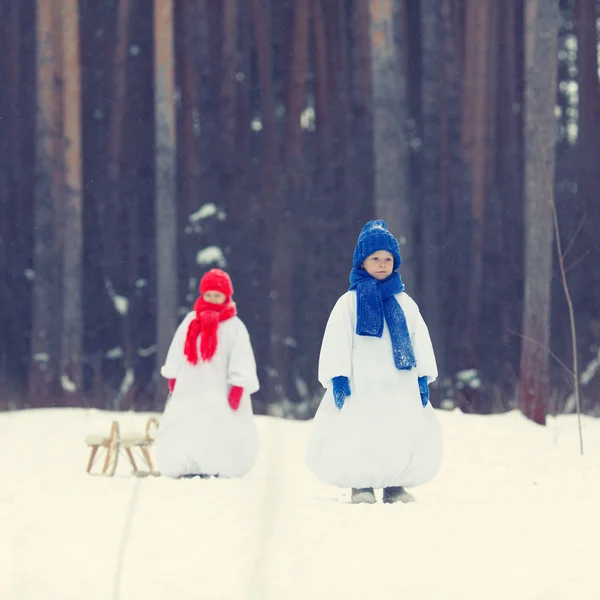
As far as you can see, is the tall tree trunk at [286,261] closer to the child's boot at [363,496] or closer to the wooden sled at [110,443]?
the wooden sled at [110,443]

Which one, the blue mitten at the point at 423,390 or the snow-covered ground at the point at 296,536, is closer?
the snow-covered ground at the point at 296,536

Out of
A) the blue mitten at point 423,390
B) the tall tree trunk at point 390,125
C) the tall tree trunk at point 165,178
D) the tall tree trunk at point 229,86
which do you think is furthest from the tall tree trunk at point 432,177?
the blue mitten at point 423,390

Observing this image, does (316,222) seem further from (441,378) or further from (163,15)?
(163,15)

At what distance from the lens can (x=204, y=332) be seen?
22.4 feet

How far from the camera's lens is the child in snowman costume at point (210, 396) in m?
6.81

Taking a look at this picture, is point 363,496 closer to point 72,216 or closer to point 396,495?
point 396,495

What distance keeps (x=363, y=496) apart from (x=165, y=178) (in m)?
5.50

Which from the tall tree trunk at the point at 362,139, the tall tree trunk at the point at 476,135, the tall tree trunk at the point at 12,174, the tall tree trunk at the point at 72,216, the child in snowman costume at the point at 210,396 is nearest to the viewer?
the child in snowman costume at the point at 210,396

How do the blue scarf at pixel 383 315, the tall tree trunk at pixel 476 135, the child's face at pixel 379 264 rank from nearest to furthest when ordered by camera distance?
the blue scarf at pixel 383 315 → the child's face at pixel 379 264 → the tall tree trunk at pixel 476 135

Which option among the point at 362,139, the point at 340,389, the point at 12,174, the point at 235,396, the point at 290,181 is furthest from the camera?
the point at 12,174

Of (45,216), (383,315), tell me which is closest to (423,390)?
(383,315)

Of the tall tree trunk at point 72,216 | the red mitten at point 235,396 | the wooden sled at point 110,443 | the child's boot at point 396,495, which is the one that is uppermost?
the tall tree trunk at point 72,216

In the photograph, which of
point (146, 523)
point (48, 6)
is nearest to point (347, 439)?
point (146, 523)

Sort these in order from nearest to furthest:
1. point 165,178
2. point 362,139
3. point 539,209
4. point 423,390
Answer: point 423,390, point 539,209, point 362,139, point 165,178
